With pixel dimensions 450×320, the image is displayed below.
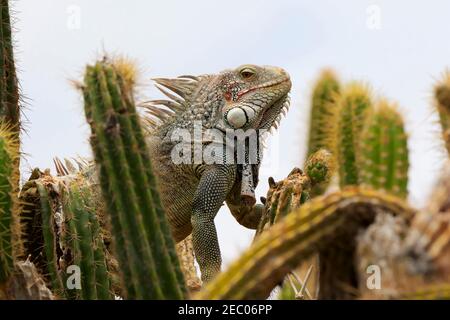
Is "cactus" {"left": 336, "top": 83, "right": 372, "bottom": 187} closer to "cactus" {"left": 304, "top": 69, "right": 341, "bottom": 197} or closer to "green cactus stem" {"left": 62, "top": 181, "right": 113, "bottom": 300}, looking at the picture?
"green cactus stem" {"left": 62, "top": 181, "right": 113, "bottom": 300}

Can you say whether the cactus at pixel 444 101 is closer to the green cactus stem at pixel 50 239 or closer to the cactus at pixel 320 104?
the green cactus stem at pixel 50 239

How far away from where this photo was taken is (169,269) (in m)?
7.61

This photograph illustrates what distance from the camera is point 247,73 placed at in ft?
41.3

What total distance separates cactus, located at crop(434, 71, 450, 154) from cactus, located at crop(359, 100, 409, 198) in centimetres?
60

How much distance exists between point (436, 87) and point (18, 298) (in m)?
3.33

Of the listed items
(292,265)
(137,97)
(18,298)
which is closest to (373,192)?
(292,265)

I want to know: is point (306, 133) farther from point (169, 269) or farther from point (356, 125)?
point (169, 269)

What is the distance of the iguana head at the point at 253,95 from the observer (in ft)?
40.7

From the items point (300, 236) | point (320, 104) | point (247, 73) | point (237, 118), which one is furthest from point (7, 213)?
point (320, 104)

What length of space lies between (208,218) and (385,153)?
5203 mm

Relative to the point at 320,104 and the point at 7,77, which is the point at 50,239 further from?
the point at 320,104

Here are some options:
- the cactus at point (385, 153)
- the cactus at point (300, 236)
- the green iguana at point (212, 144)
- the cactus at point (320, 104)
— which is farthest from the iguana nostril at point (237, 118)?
the cactus at point (300, 236)

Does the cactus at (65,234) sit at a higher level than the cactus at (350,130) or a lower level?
lower

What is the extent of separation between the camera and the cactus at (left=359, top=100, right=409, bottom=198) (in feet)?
22.8
